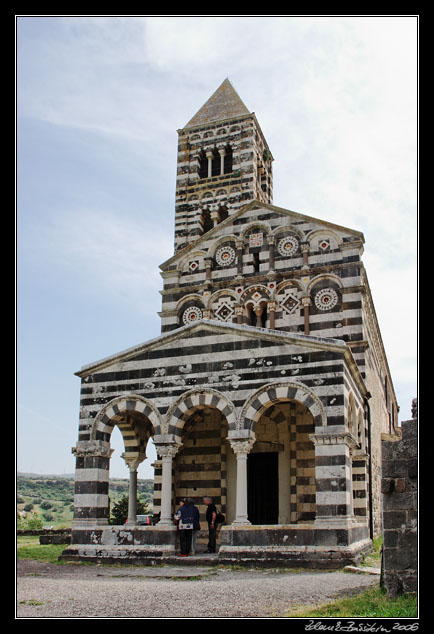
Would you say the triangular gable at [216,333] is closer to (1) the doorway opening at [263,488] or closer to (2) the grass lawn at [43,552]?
(1) the doorway opening at [263,488]

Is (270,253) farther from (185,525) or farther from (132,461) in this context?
(185,525)

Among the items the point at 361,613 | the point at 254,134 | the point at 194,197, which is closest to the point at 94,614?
the point at 361,613

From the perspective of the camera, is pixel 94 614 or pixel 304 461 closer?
pixel 94 614

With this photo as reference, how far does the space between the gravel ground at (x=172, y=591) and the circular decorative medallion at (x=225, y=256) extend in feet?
39.8

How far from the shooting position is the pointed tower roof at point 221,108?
33344 mm

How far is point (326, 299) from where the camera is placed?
71.2 feet

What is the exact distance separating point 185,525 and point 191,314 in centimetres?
974

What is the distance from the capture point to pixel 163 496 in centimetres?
1617

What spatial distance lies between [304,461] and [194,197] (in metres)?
16.9

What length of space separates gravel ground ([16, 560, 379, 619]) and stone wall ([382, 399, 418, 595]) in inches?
44.0

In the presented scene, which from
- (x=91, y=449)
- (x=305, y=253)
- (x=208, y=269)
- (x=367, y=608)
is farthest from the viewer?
(x=208, y=269)

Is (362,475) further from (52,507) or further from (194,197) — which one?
(52,507)

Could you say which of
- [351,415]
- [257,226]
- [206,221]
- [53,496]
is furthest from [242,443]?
[53,496]

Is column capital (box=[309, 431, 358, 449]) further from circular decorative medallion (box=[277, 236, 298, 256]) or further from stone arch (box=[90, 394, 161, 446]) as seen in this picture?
circular decorative medallion (box=[277, 236, 298, 256])
